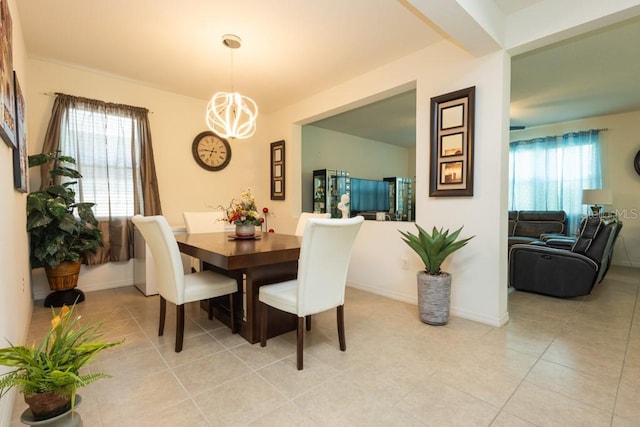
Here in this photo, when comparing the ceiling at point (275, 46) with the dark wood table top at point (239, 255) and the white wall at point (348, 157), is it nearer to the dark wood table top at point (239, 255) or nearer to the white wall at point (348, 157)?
the white wall at point (348, 157)

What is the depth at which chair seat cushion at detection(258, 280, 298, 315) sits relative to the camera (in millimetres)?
2007

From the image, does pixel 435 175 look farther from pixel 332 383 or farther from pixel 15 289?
pixel 15 289

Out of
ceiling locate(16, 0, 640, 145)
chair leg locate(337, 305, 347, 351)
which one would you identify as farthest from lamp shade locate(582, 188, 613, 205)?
chair leg locate(337, 305, 347, 351)

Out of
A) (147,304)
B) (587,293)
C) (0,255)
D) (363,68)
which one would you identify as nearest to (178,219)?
(147,304)

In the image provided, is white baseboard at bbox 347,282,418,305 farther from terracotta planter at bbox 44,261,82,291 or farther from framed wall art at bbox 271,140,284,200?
terracotta planter at bbox 44,261,82,291

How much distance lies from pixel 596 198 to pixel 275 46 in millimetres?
5355

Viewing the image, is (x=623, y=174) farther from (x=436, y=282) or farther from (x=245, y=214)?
(x=245, y=214)

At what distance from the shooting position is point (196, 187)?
451 cm

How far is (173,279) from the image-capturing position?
86.4 inches

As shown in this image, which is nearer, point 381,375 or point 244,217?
point 381,375

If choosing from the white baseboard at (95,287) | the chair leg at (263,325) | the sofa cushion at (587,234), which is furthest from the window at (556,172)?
the white baseboard at (95,287)

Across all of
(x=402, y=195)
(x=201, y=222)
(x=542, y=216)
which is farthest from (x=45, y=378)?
(x=542, y=216)

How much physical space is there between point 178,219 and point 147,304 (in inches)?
56.1

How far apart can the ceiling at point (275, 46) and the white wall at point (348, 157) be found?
5.60ft
